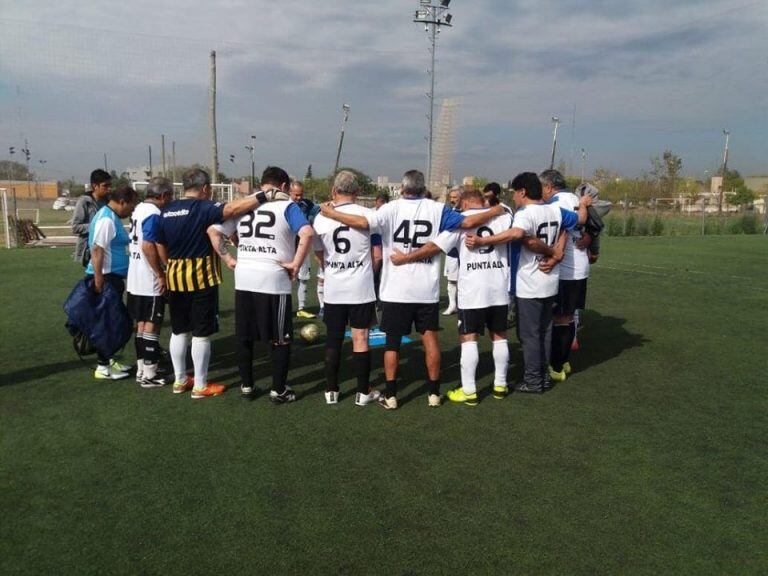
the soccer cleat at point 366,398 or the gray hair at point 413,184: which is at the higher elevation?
the gray hair at point 413,184

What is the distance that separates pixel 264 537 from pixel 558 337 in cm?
401

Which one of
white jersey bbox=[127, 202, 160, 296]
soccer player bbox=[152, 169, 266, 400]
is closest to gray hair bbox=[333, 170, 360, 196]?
soccer player bbox=[152, 169, 266, 400]

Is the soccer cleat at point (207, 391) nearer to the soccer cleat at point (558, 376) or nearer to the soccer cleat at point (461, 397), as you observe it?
the soccer cleat at point (461, 397)

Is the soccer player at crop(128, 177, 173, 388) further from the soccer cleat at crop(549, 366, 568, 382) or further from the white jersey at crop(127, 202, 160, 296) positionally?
the soccer cleat at crop(549, 366, 568, 382)

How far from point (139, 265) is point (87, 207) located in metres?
1.89

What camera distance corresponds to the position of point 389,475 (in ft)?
12.6

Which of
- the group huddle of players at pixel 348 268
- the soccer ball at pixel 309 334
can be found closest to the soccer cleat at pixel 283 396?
→ the group huddle of players at pixel 348 268

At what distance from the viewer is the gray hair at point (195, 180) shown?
5094 millimetres

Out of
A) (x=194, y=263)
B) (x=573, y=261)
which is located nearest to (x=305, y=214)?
(x=194, y=263)

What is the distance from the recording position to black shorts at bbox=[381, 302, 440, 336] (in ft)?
16.3

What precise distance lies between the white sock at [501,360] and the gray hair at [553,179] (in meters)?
1.78

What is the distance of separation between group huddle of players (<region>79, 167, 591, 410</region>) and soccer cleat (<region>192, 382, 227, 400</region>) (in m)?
0.01

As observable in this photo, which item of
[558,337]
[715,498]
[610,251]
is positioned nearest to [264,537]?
[715,498]

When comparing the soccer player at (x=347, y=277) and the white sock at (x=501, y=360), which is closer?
the soccer player at (x=347, y=277)
